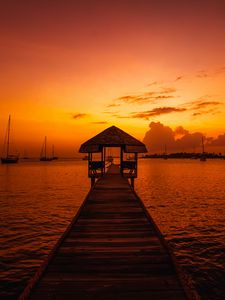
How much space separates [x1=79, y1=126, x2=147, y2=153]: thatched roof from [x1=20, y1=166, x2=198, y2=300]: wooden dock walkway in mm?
9486

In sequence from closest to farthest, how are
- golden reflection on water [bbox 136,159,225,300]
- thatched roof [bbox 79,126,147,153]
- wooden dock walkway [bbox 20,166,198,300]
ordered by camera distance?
wooden dock walkway [bbox 20,166,198,300], golden reflection on water [bbox 136,159,225,300], thatched roof [bbox 79,126,147,153]

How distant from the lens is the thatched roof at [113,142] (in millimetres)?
17719

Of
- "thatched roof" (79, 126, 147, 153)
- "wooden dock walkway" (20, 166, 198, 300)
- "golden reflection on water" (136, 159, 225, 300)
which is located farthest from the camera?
"thatched roof" (79, 126, 147, 153)

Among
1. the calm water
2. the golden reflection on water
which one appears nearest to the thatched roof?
the calm water

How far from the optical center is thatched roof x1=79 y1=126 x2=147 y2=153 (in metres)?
17.7

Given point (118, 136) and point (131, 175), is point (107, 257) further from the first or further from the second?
point (131, 175)

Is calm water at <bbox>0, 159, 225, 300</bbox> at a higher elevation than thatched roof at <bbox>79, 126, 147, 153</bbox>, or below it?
below

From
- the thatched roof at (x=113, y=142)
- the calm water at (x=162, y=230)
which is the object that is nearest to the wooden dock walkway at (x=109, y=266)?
the calm water at (x=162, y=230)

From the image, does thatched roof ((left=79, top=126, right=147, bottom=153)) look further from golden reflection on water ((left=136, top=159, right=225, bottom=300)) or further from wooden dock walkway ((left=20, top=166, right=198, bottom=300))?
wooden dock walkway ((left=20, top=166, right=198, bottom=300))

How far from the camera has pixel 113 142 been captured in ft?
57.4

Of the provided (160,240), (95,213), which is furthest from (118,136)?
(160,240)

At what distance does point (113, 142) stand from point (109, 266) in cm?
1271

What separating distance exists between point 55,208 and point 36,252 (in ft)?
32.2

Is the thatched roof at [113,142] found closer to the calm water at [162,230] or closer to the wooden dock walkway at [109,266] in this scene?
the calm water at [162,230]
